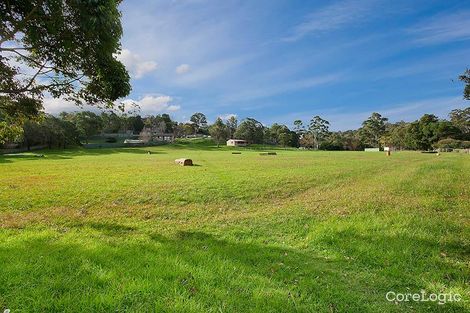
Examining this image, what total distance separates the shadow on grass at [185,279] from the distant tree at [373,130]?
136 m

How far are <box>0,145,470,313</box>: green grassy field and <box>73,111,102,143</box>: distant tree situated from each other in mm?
86671

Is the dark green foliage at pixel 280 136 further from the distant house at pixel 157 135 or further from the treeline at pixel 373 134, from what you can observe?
the distant house at pixel 157 135

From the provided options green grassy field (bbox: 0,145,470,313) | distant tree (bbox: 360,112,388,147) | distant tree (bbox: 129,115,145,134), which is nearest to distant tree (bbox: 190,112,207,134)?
distant tree (bbox: 129,115,145,134)

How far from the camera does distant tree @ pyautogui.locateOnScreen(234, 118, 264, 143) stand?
442 ft

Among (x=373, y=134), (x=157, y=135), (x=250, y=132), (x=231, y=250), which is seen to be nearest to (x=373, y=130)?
(x=373, y=134)

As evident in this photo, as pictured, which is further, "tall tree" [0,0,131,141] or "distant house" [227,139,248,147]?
"distant house" [227,139,248,147]

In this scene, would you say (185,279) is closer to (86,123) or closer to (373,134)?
(86,123)

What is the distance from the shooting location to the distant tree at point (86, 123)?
9171 cm

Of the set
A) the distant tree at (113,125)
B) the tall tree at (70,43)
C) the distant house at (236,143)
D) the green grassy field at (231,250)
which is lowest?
the green grassy field at (231,250)

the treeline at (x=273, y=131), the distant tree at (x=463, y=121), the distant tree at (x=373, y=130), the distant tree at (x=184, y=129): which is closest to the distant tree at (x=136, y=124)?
the treeline at (x=273, y=131)

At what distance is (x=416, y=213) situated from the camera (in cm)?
1050

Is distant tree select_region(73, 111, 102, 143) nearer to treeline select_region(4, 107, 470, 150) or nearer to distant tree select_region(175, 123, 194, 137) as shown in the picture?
treeline select_region(4, 107, 470, 150)

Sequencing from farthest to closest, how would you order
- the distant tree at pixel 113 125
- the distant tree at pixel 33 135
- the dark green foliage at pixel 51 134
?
the distant tree at pixel 113 125 → the dark green foliage at pixel 51 134 → the distant tree at pixel 33 135

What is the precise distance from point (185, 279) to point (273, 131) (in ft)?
456
